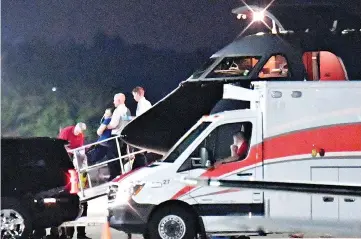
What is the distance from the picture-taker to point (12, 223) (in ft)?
39.7

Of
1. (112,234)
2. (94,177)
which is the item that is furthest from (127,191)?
(94,177)

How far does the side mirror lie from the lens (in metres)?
11.4

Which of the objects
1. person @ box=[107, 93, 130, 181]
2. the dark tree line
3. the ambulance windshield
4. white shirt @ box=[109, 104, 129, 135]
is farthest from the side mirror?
the dark tree line

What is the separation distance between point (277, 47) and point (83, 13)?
6.98 metres

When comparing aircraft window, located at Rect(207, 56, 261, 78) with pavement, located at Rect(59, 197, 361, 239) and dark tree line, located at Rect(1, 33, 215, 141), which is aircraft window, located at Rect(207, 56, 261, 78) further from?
dark tree line, located at Rect(1, 33, 215, 141)

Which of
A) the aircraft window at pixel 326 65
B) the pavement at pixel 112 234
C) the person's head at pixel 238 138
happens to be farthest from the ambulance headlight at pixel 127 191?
the aircraft window at pixel 326 65

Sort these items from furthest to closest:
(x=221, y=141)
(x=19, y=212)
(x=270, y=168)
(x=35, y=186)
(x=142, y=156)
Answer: (x=142, y=156) → (x=35, y=186) → (x=19, y=212) → (x=221, y=141) → (x=270, y=168)

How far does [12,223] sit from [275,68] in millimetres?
5134

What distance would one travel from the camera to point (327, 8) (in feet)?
49.9

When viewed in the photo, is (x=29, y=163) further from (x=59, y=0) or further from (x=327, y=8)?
(x=59, y=0)

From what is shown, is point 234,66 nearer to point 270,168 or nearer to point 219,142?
point 219,142

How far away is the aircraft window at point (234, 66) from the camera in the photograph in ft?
48.0

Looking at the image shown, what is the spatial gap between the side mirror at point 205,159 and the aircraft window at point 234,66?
3.40 metres

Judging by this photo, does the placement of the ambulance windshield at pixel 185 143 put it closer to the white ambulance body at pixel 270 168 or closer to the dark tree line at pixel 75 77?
the white ambulance body at pixel 270 168
